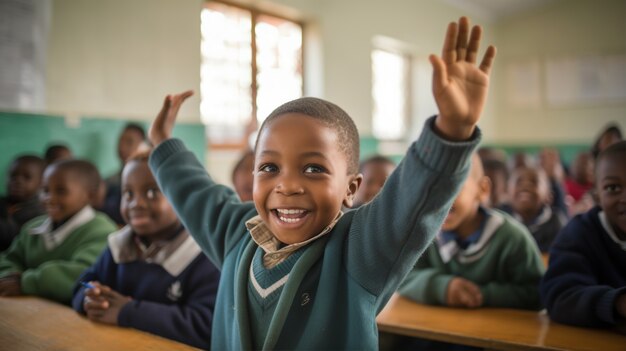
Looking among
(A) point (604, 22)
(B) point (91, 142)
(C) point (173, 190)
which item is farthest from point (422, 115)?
(C) point (173, 190)

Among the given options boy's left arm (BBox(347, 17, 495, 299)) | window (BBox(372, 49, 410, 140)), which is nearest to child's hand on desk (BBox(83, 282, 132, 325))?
boy's left arm (BBox(347, 17, 495, 299))

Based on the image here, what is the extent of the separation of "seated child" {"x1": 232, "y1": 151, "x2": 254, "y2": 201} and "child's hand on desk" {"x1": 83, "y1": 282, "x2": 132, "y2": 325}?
1346 millimetres

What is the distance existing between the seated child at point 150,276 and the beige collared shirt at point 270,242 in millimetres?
463

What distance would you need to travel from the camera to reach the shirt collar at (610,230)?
151cm

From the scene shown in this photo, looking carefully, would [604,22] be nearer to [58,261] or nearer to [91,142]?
[91,142]

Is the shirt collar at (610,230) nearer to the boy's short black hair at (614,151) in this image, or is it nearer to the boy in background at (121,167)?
the boy's short black hair at (614,151)

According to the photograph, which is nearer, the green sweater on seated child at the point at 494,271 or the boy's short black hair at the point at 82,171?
the green sweater on seated child at the point at 494,271

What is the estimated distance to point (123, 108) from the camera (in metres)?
4.18

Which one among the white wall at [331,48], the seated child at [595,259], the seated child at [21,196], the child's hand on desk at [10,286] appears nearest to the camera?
the seated child at [595,259]

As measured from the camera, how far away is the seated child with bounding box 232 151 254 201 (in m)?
2.82

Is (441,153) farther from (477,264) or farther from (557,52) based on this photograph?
(557,52)

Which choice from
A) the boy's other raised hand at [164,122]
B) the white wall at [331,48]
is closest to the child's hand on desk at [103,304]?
the boy's other raised hand at [164,122]

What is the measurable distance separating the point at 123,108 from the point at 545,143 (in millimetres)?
6993

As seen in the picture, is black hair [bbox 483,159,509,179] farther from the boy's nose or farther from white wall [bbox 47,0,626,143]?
the boy's nose
